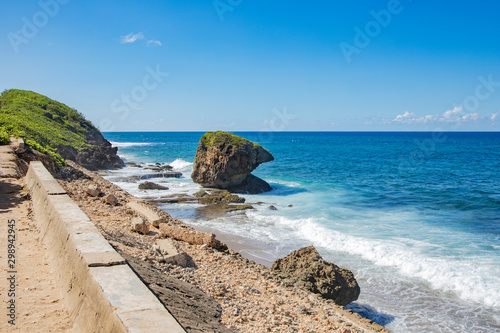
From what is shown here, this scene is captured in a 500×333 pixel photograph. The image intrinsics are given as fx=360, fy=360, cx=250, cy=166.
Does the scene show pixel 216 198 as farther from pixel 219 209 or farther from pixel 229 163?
pixel 229 163

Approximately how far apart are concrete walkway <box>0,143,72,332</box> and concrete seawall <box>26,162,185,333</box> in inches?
5.4

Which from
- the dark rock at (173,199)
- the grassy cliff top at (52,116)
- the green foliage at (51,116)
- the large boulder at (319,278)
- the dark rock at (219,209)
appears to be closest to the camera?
the large boulder at (319,278)

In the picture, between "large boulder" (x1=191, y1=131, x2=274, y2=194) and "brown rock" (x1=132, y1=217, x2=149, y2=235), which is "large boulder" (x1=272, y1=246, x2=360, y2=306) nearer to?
"brown rock" (x1=132, y1=217, x2=149, y2=235)

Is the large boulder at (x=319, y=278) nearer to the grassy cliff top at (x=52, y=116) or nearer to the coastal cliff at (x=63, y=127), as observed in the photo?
the coastal cliff at (x=63, y=127)

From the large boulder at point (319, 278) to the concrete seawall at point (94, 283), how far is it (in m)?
5.49

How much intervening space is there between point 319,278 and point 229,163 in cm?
1887

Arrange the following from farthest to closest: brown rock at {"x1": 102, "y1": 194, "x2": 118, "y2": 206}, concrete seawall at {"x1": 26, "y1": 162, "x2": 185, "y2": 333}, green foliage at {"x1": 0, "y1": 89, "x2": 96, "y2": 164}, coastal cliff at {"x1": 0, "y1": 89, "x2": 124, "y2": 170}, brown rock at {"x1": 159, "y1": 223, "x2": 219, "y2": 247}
→ 1. green foliage at {"x1": 0, "y1": 89, "x2": 96, "y2": 164}
2. coastal cliff at {"x1": 0, "y1": 89, "x2": 124, "y2": 170}
3. brown rock at {"x1": 102, "y1": 194, "x2": 118, "y2": 206}
4. brown rock at {"x1": 159, "y1": 223, "x2": 219, "y2": 247}
5. concrete seawall at {"x1": 26, "y1": 162, "x2": 185, "y2": 333}

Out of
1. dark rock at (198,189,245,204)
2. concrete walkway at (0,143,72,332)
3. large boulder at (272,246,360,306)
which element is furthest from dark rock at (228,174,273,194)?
concrete walkway at (0,143,72,332)

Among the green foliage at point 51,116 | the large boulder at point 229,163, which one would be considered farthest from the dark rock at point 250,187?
the green foliage at point 51,116

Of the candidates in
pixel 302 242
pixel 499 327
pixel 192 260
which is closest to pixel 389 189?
pixel 302 242

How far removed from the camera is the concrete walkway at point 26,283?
3.97m

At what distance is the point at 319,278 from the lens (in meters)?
9.45

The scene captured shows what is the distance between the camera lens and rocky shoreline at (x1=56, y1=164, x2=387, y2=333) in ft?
18.1

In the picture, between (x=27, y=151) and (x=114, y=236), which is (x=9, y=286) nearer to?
(x=114, y=236)
